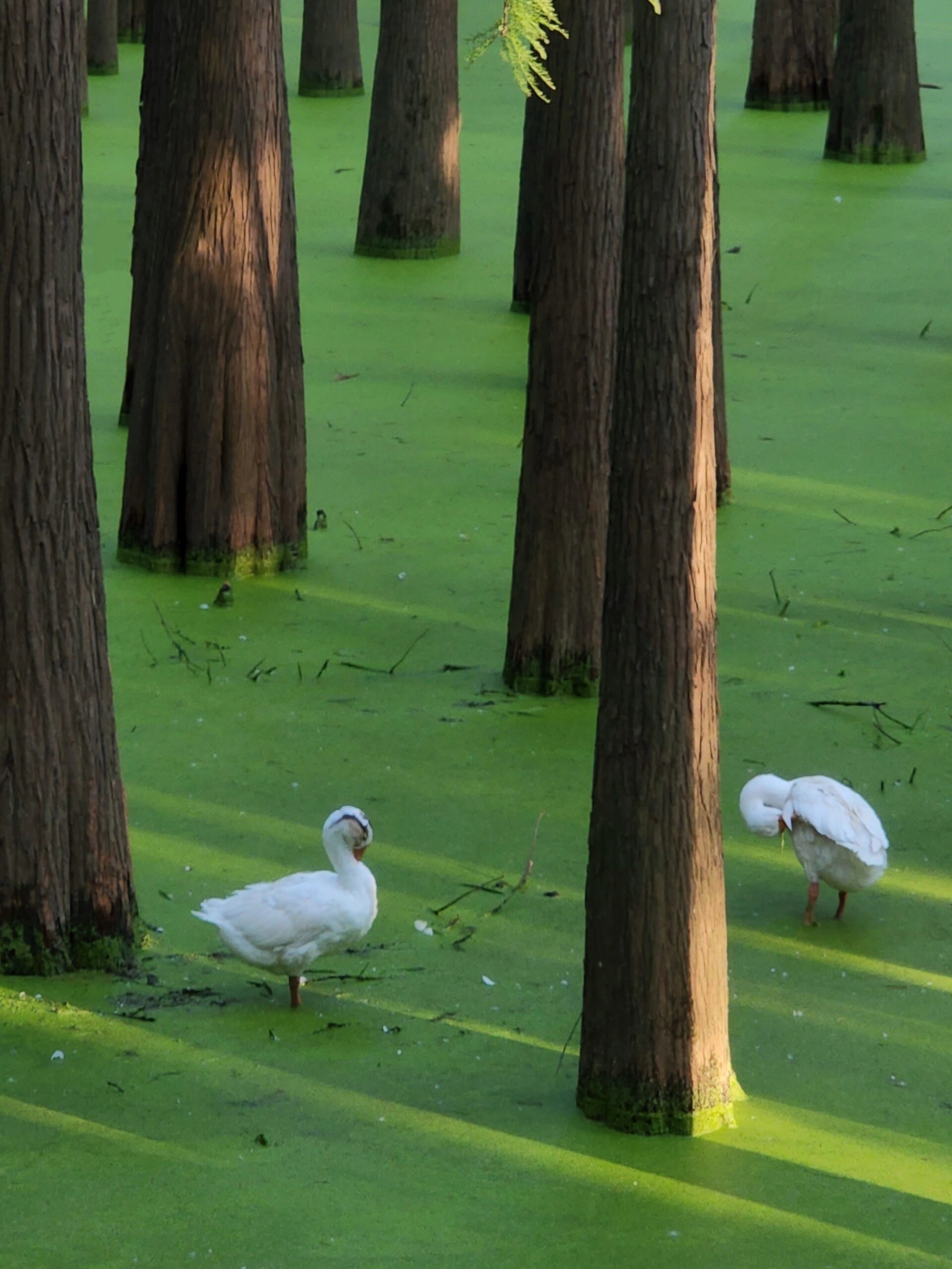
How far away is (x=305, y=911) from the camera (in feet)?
15.6

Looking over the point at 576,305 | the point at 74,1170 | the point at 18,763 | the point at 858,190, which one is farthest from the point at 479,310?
the point at 74,1170

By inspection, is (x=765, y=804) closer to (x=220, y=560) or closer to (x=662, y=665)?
(x=662, y=665)

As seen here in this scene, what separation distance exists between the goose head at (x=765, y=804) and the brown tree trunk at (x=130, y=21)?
17.1 m

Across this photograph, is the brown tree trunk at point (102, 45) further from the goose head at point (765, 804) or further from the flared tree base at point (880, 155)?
the goose head at point (765, 804)

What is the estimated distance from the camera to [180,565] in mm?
8055

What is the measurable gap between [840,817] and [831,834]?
0.08 meters

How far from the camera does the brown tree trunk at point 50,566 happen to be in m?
4.81

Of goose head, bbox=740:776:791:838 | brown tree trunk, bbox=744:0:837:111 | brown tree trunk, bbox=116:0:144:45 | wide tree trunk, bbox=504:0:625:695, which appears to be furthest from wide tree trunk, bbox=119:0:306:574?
brown tree trunk, bbox=116:0:144:45

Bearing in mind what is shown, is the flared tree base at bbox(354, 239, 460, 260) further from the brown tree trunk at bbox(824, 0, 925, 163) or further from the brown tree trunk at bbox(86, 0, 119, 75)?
the brown tree trunk at bbox(86, 0, 119, 75)

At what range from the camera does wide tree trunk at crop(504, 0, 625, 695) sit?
255 inches

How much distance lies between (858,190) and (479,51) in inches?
478

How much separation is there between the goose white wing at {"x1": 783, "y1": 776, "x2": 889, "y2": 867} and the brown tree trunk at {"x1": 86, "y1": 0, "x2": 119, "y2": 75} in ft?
48.4

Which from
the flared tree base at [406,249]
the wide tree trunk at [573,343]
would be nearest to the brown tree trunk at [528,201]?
the flared tree base at [406,249]

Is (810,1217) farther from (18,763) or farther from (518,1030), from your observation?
(18,763)
